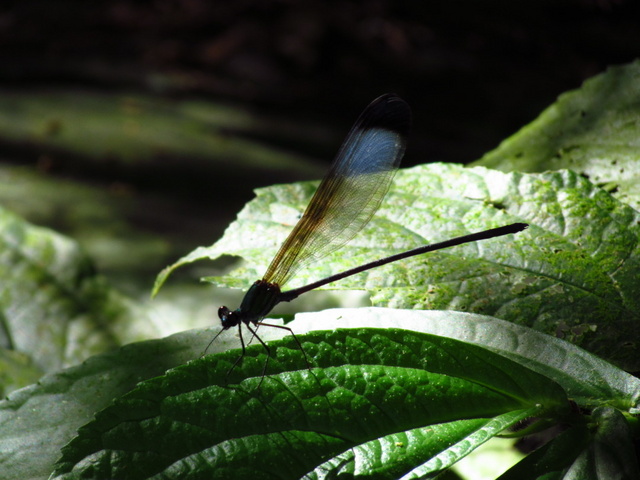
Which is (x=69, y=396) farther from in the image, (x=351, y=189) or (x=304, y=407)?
(x=351, y=189)

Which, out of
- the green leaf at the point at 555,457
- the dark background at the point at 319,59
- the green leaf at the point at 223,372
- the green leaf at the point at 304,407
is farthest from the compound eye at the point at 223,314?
the dark background at the point at 319,59

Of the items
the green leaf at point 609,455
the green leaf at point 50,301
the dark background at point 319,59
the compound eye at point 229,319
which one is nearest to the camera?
the green leaf at point 609,455

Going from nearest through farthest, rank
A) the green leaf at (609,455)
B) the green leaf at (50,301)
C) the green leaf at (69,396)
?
the green leaf at (609,455) < the green leaf at (69,396) < the green leaf at (50,301)

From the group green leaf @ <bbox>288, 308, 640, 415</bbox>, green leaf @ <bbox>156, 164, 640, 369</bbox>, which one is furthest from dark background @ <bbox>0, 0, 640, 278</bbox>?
green leaf @ <bbox>288, 308, 640, 415</bbox>

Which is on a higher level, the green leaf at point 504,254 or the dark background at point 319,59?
the dark background at point 319,59

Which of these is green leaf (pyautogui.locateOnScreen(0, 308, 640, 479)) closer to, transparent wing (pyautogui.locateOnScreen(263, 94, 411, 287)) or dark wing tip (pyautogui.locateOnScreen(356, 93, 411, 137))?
transparent wing (pyautogui.locateOnScreen(263, 94, 411, 287))

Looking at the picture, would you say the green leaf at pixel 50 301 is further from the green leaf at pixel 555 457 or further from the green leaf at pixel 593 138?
the green leaf at pixel 555 457

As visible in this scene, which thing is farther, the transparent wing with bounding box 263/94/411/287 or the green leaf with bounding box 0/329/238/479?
the transparent wing with bounding box 263/94/411/287

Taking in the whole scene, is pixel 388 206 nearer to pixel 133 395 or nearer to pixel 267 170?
pixel 133 395

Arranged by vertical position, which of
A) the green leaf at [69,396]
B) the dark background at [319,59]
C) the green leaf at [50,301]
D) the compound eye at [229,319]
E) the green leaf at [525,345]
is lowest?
the green leaf at [525,345]
